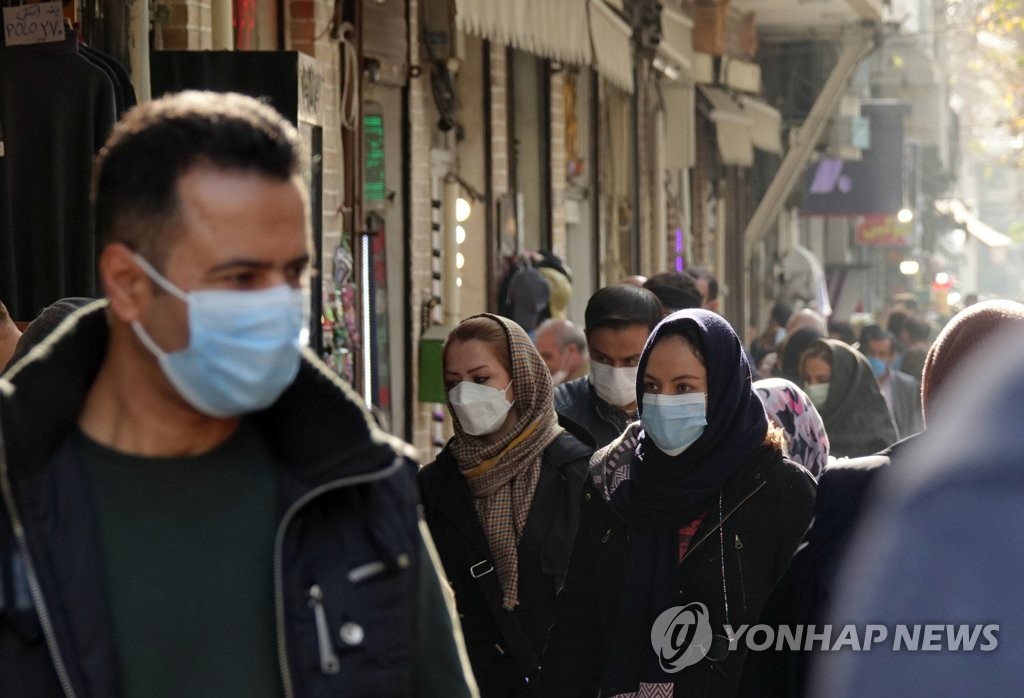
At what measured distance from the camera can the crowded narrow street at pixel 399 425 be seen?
254 cm

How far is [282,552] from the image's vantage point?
2578mm

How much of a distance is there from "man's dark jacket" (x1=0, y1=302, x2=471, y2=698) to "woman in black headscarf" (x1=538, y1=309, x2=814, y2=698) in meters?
2.10

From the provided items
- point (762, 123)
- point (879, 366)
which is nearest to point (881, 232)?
point (762, 123)

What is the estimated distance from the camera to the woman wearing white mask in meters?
5.65

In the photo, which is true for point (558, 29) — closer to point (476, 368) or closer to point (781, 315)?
point (476, 368)

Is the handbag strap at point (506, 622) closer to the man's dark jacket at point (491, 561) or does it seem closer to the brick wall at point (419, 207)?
the man's dark jacket at point (491, 561)

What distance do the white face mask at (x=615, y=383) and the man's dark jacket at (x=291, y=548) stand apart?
4.00 m

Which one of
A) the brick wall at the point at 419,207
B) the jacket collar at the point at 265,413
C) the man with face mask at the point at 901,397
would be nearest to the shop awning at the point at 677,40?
the man with face mask at the point at 901,397

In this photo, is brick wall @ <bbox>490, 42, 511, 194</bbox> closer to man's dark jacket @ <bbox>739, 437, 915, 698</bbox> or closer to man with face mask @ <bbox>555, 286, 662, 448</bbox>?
man with face mask @ <bbox>555, 286, 662, 448</bbox>

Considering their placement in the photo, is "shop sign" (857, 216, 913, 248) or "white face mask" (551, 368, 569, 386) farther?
"shop sign" (857, 216, 913, 248)

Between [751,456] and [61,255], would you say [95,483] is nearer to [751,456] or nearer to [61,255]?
[751,456]

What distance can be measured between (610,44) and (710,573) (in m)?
8.04

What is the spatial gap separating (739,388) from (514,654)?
1102 millimetres

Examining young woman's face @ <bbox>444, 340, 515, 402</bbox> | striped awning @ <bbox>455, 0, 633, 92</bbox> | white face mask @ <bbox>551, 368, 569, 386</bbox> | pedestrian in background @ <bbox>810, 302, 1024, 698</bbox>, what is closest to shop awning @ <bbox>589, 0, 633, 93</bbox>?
striped awning @ <bbox>455, 0, 633, 92</bbox>
